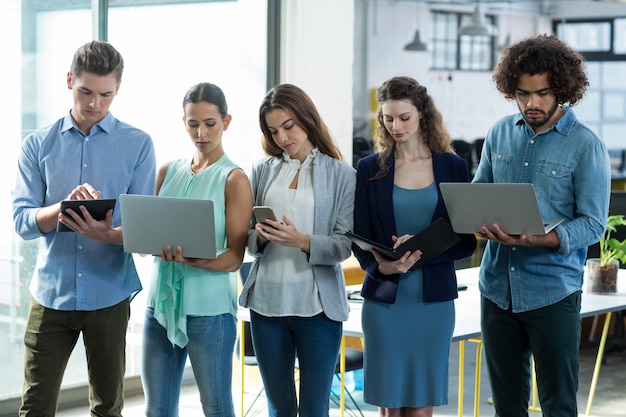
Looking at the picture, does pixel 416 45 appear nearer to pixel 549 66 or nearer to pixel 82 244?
pixel 549 66

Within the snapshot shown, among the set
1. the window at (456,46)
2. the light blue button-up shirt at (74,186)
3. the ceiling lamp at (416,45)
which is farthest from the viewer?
the window at (456,46)

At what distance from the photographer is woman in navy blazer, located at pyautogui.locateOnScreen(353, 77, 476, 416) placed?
116 inches

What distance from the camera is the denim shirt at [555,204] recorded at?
111 inches

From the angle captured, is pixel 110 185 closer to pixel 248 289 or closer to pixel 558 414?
pixel 248 289

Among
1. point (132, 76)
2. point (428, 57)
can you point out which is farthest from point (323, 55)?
point (428, 57)

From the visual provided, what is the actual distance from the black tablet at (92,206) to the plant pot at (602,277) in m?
2.59

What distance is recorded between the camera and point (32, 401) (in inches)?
113

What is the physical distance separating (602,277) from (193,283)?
7.80 ft

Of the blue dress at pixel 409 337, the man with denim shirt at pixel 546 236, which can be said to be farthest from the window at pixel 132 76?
the man with denim shirt at pixel 546 236

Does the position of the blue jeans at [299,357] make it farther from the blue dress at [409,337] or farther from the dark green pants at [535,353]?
the dark green pants at [535,353]

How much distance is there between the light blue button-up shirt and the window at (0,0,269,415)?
5.66ft

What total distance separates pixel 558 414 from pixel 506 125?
92 centimetres

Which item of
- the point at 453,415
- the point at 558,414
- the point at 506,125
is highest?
the point at 506,125

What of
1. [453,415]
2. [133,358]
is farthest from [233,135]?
[453,415]
